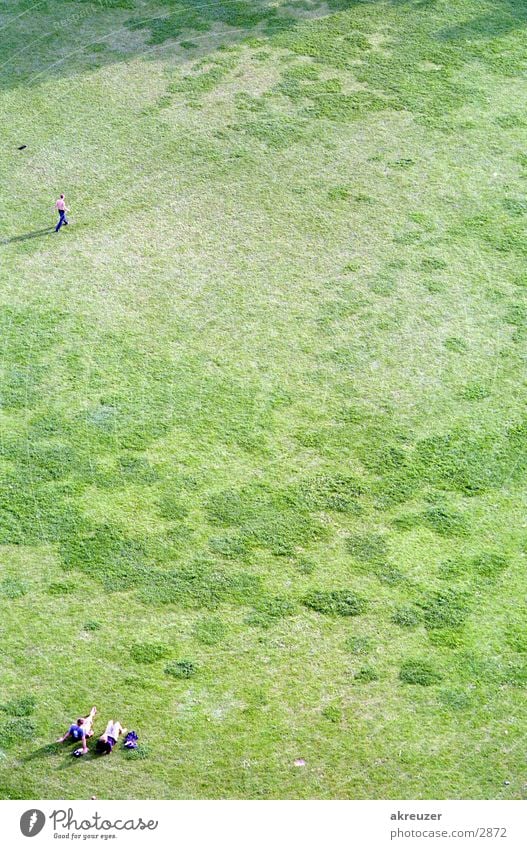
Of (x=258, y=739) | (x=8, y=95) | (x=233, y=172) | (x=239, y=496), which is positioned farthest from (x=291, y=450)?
(x=8, y=95)

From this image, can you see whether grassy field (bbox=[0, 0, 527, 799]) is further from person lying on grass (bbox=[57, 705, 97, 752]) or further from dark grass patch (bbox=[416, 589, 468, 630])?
person lying on grass (bbox=[57, 705, 97, 752])

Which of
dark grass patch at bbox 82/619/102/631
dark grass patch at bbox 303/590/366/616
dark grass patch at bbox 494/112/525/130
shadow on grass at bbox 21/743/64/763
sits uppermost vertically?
dark grass patch at bbox 494/112/525/130

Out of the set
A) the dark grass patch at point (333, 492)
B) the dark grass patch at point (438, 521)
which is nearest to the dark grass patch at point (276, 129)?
the dark grass patch at point (333, 492)

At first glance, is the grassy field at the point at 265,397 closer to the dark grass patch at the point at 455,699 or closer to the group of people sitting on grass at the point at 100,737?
the dark grass patch at the point at 455,699

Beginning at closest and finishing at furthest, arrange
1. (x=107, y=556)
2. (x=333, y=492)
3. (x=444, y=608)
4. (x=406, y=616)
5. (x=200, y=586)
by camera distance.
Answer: (x=406, y=616)
(x=444, y=608)
(x=200, y=586)
(x=107, y=556)
(x=333, y=492)

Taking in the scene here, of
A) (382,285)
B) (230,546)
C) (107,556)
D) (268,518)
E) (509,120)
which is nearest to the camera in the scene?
(107,556)

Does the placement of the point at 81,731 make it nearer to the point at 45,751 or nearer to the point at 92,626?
the point at 45,751

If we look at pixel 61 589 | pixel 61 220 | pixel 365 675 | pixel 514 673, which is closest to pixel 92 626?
pixel 61 589

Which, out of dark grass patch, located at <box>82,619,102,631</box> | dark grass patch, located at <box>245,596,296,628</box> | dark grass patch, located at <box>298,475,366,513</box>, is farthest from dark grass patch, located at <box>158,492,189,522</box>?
dark grass patch, located at <box>82,619,102,631</box>
